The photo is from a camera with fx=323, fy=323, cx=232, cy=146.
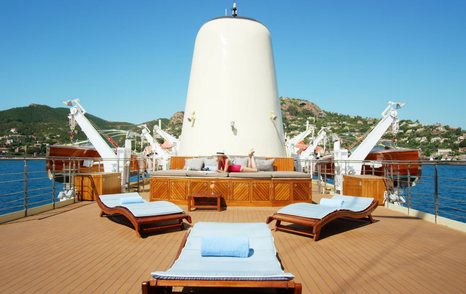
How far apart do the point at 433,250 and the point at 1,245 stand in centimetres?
523

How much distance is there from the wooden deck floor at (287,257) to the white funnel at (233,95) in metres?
4.65

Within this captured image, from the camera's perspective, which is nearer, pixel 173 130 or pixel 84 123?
pixel 84 123

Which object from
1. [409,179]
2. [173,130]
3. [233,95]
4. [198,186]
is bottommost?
[198,186]

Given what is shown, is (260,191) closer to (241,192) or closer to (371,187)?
(241,192)

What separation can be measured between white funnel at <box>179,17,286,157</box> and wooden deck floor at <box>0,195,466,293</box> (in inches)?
183

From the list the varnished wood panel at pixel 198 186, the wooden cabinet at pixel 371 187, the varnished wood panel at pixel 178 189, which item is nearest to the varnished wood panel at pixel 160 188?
the varnished wood panel at pixel 178 189

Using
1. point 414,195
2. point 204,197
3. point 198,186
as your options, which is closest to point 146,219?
point 204,197

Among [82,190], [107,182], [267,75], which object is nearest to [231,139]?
[267,75]

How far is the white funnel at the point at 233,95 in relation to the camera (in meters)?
9.67

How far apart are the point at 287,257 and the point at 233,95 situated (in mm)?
6770

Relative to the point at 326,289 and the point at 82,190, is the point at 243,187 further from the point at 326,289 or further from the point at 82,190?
the point at 326,289

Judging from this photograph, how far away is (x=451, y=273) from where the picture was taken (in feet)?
10.1

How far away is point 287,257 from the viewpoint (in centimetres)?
363

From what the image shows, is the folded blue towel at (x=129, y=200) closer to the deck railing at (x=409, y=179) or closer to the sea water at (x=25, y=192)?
the sea water at (x=25, y=192)
